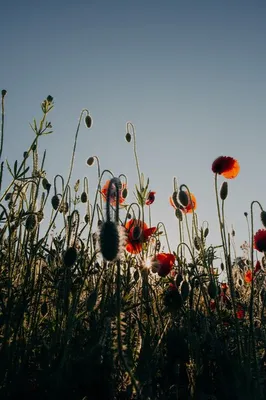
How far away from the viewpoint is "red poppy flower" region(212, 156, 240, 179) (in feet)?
11.3

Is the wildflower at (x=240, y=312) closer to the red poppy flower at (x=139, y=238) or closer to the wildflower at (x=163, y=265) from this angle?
the wildflower at (x=163, y=265)

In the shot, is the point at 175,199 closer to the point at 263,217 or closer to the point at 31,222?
the point at 263,217

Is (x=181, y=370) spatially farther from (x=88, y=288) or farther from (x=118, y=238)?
(x=118, y=238)

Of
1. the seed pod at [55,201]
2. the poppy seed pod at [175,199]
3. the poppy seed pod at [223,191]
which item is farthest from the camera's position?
the poppy seed pod at [175,199]

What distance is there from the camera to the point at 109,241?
1.63 m

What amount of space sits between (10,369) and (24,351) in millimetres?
288

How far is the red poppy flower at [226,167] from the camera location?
3.44 m

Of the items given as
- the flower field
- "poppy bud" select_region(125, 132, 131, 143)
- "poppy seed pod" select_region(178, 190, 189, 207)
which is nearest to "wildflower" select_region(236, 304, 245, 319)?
the flower field

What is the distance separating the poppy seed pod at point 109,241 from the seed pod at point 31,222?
1.06m

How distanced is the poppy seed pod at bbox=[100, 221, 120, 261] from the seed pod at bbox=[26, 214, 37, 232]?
3.47ft

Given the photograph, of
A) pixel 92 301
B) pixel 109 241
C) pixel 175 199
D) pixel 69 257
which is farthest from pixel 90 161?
pixel 109 241

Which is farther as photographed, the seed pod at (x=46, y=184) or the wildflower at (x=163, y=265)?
the seed pod at (x=46, y=184)

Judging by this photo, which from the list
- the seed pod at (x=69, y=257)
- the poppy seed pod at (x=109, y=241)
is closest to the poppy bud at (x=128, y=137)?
the seed pod at (x=69, y=257)

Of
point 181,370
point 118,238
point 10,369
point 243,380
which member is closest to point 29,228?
point 10,369
